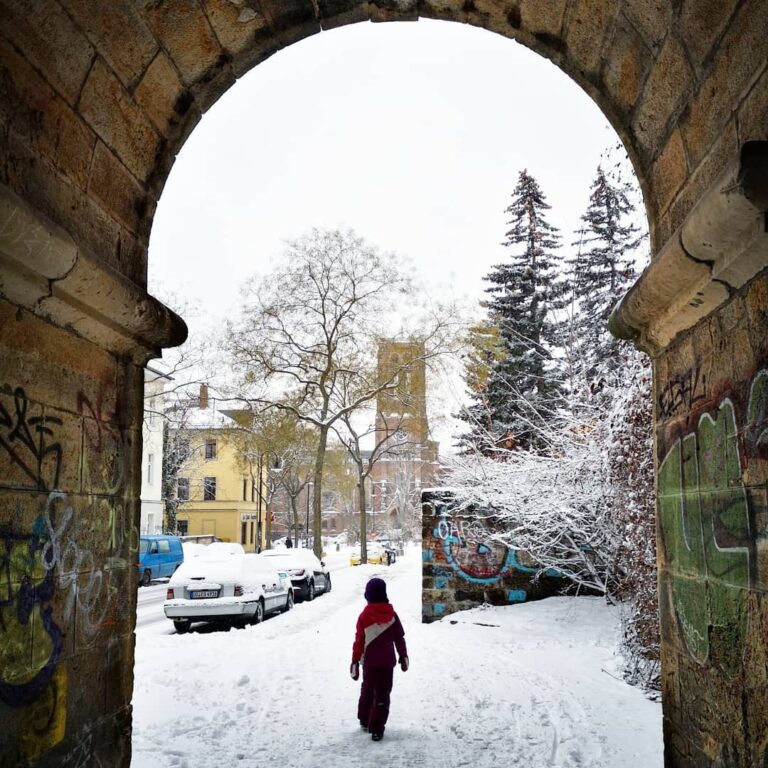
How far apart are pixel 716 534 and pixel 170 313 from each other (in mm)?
3406

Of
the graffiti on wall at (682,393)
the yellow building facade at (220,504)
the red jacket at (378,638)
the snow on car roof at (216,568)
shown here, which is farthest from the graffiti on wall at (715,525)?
the yellow building facade at (220,504)

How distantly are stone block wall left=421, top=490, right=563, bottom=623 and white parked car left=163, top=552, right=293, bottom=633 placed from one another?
325cm

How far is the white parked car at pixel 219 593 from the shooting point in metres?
13.8

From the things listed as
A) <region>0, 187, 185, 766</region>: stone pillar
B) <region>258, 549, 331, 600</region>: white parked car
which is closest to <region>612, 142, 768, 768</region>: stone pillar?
<region>0, 187, 185, 766</region>: stone pillar

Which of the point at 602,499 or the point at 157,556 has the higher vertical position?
the point at 602,499

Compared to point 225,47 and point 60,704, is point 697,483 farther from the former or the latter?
point 225,47

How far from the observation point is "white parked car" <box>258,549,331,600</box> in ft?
61.8

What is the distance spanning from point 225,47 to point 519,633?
909cm

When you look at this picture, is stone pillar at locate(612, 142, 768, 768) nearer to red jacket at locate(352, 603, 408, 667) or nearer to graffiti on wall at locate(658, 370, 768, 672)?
graffiti on wall at locate(658, 370, 768, 672)

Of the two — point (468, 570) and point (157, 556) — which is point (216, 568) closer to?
point (468, 570)

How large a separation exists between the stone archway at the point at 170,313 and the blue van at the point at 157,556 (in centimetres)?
2242

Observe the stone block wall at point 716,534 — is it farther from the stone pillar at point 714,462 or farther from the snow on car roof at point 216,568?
the snow on car roof at point 216,568

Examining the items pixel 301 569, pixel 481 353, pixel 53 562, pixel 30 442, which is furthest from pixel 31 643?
pixel 481 353

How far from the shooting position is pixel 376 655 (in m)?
6.46
